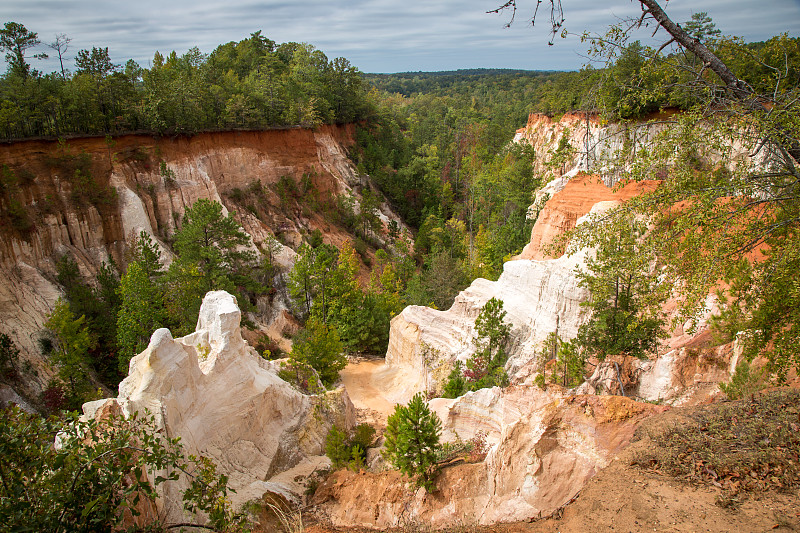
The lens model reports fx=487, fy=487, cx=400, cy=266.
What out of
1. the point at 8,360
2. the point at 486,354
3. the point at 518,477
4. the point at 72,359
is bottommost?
the point at 486,354

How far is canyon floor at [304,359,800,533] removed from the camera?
215 inches

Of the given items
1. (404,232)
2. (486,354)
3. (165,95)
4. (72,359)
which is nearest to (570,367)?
(486,354)

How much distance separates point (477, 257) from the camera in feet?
123

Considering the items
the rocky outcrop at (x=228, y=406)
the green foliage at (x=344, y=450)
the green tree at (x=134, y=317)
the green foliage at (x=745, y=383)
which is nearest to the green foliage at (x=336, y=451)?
the green foliage at (x=344, y=450)

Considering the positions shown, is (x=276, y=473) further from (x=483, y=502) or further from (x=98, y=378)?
(x=98, y=378)

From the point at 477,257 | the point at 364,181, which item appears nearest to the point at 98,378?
the point at 477,257

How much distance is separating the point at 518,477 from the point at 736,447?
3.42 metres

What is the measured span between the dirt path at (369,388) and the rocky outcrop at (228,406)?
4536mm

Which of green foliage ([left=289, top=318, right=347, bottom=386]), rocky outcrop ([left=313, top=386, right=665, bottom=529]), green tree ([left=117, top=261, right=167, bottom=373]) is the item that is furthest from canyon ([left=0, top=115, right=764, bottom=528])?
green tree ([left=117, top=261, right=167, bottom=373])

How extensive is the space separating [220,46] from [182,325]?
1792 inches

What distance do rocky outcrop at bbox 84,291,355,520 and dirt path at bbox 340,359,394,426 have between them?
4536 mm

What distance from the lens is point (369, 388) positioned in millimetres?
23719

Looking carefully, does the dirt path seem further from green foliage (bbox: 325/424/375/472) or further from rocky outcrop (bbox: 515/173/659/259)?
rocky outcrop (bbox: 515/173/659/259)

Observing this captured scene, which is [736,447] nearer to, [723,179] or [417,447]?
[723,179]
